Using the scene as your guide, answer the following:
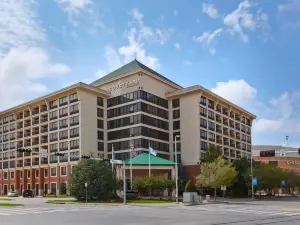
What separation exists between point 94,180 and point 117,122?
1468 inches

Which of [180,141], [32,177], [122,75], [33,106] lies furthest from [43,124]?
[180,141]

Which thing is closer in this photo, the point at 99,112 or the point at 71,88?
the point at 71,88

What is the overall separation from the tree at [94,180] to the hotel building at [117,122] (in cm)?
2697

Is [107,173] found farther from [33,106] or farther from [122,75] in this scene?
[33,106]

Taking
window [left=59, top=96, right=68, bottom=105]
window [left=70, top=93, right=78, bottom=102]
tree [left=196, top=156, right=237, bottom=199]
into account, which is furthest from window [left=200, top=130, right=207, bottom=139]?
window [left=59, top=96, right=68, bottom=105]

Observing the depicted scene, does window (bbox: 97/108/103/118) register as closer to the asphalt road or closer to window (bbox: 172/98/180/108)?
window (bbox: 172/98/180/108)

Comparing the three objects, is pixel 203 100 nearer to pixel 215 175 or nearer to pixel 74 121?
pixel 215 175

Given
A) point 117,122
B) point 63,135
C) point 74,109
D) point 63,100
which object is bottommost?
point 63,135

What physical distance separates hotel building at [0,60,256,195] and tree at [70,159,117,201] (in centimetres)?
2697

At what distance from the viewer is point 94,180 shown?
60.3 meters

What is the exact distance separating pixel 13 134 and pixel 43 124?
1545 centimetres

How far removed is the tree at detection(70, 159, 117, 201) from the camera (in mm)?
60250

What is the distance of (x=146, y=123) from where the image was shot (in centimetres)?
9294

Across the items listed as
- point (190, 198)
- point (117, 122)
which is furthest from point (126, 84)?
point (190, 198)
